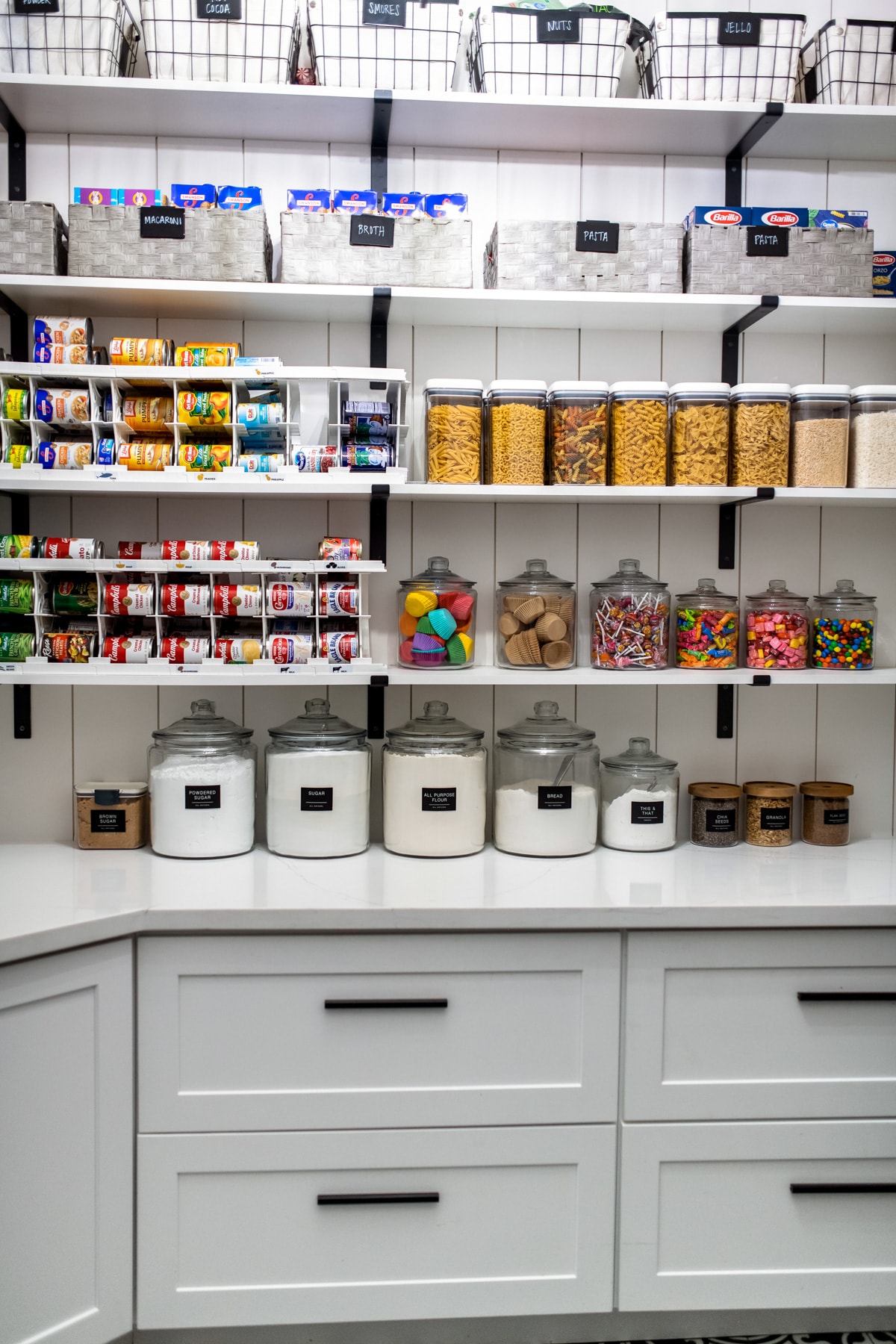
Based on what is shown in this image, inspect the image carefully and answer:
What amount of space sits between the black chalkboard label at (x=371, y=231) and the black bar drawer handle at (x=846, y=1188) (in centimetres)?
191

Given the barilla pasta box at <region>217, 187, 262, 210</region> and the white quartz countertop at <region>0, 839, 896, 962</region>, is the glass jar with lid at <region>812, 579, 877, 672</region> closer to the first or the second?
the white quartz countertop at <region>0, 839, 896, 962</region>

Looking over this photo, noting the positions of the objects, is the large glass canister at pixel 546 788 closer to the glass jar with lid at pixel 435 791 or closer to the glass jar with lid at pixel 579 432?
the glass jar with lid at pixel 435 791

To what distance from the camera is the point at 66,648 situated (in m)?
1.96

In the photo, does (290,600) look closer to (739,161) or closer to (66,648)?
(66,648)

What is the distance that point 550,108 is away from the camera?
6.63 feet

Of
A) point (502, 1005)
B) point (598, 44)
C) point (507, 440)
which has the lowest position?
point (502, 1005)

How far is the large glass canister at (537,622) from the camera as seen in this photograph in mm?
2076

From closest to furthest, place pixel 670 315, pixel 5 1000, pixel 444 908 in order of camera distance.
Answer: pixel 5 1000
pixel 444 908
pixel 670 315

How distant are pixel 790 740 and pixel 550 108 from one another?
147cm

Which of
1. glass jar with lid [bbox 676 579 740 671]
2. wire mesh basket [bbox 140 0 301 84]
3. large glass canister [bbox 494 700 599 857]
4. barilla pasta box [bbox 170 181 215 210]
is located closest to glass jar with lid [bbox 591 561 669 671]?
glass jar with lid [bbox 676 579 740 671]

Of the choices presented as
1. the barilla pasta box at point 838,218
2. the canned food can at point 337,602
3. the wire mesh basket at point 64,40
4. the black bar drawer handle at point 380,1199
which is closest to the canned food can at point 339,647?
the canned food can at point 337,602

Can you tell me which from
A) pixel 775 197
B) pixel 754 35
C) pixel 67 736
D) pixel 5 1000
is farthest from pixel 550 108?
pixel 5 1000

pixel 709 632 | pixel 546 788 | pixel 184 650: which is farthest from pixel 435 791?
pixel 709 632

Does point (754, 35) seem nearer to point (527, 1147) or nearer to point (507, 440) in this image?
point (507, 440)
